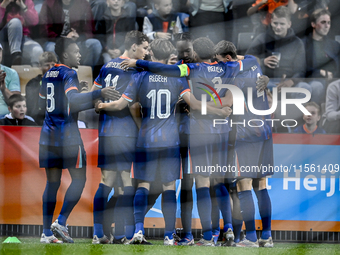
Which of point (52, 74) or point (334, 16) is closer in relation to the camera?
point (52, 74)

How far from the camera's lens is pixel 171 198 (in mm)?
2037

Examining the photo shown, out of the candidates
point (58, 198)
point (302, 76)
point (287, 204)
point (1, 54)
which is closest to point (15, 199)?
point (58, 198)

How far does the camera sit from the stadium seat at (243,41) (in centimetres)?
227

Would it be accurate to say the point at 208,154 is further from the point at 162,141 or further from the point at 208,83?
the point at 208,83

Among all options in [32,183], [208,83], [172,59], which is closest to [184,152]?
Result: [208,83]

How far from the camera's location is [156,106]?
2.06 metres

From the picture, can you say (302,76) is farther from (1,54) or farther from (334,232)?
(1,54)

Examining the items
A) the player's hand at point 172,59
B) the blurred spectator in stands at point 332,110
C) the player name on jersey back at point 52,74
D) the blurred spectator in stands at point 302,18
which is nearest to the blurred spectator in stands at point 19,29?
the player name on jersey back at point 52,74

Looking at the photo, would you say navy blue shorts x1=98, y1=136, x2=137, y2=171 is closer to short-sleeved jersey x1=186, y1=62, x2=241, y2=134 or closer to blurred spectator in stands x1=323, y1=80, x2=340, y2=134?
short-sleeved jersey x1=186, y1=62, x2=241, y2=134

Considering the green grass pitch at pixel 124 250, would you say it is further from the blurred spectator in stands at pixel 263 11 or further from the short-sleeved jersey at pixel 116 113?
the blurred spectator in stands at pixel 263 11

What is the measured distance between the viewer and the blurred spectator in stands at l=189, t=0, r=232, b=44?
7.38 feet

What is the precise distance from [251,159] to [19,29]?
4.99 feet

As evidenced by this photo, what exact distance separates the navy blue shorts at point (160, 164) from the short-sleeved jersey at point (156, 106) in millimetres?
30

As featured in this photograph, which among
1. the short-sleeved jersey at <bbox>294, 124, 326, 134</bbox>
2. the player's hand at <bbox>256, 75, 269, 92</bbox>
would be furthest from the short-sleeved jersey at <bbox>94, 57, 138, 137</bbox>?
the short-sleeved jersey at <bbox>294, 124, 326, 134</bbox>
